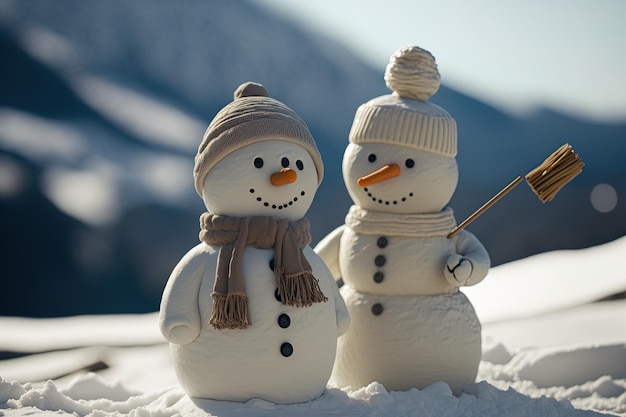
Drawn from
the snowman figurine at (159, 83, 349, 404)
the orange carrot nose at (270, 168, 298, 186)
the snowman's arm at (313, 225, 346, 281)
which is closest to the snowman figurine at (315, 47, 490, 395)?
the snowman's arm at (313, 225, 346, 281)

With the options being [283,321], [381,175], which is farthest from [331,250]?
[283,321]

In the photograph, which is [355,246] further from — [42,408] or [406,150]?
[42,408]

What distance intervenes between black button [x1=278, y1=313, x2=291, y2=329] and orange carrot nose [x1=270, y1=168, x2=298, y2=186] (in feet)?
1.69

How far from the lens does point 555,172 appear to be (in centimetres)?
358

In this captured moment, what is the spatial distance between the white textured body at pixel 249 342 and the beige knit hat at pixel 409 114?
0.86 metres

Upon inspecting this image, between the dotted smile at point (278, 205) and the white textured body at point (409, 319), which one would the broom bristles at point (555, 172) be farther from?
the dotted smile at point (278, 205)

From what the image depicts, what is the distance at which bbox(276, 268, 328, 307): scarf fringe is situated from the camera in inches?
127

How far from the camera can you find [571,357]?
457 centimetres

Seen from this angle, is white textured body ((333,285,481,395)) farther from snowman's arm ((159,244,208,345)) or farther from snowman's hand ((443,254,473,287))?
snowman's arm ((159,244,208,345))

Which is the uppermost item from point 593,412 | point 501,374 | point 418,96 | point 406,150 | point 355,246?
point 418,96

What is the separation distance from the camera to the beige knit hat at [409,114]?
3766 mm

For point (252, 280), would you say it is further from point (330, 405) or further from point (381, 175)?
point (381, 175)

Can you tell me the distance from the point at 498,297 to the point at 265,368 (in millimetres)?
3780

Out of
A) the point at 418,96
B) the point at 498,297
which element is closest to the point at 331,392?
the point at 418,96
